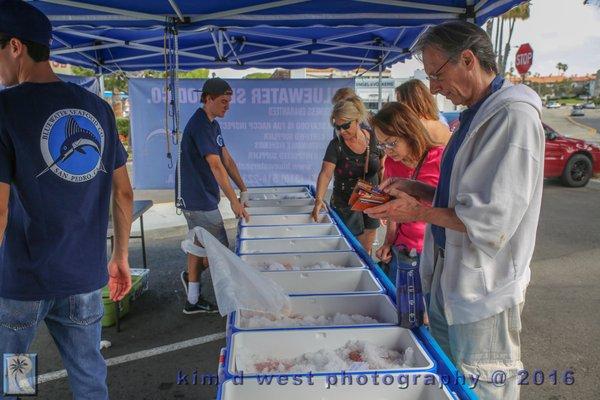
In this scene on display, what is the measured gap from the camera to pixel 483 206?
1.31 m

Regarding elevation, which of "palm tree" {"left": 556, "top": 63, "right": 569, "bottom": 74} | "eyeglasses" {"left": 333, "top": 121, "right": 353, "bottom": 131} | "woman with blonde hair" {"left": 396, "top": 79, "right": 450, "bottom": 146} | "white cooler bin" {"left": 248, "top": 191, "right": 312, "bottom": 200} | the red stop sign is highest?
"palm tree" {"left": 556, "top": 63, "right": 569, "bottom": 74}

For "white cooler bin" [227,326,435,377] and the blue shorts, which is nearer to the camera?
"white cooler bin" [227,326,435,377]

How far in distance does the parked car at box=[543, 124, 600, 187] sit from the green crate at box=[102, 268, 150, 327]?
342 inches

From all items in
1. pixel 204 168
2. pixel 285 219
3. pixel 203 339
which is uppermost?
pixel 204 168

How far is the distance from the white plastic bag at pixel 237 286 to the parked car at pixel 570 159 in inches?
372

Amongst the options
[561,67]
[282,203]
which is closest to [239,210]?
[282,203]

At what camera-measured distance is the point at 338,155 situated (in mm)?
3539

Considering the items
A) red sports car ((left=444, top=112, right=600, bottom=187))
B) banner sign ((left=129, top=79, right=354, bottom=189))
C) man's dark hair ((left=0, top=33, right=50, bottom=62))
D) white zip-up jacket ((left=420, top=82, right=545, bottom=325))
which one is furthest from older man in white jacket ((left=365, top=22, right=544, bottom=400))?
red sports car ((left=444, top=112, right=600, bottom=187))

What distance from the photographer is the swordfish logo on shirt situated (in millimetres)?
1640

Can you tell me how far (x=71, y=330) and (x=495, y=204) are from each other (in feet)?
5.31

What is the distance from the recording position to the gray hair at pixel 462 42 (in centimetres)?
142

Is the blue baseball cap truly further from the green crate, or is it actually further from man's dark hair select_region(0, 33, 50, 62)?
the green crate

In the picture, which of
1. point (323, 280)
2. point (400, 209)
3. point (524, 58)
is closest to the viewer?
point (400, 209)

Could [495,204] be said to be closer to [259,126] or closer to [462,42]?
[462,42]
